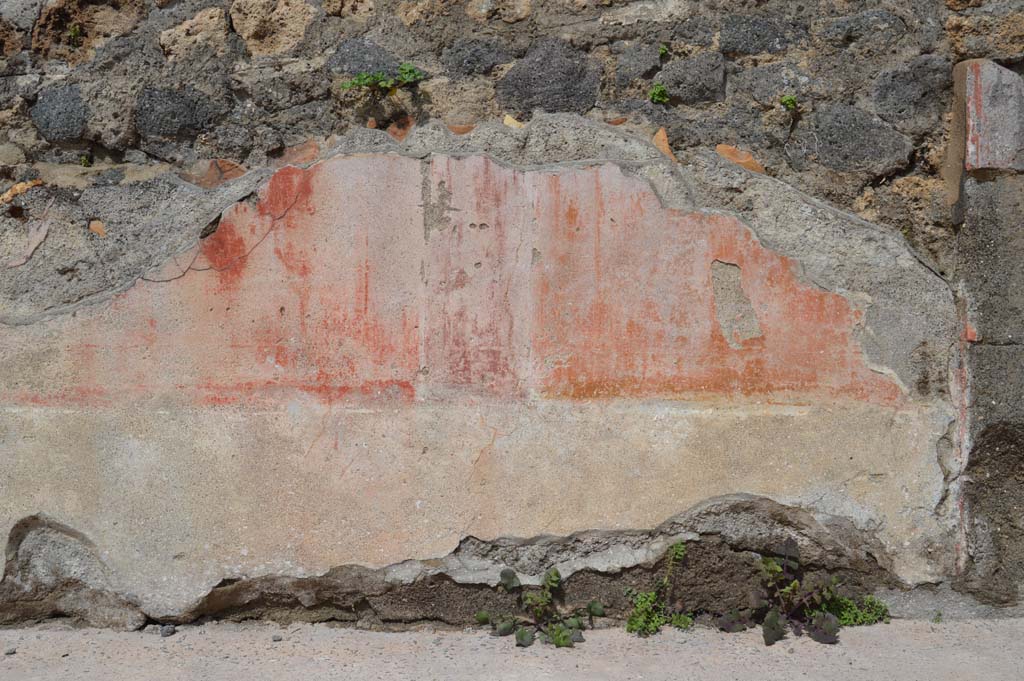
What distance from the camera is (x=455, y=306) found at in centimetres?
265

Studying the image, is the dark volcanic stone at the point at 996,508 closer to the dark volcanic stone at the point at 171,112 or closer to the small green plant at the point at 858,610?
the small green plant at the point at 858,610

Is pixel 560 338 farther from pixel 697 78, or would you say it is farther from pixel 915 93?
pixel 915 93

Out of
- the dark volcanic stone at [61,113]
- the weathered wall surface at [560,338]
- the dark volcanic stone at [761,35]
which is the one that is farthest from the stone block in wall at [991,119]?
the dark volcanic stone at [61,113]

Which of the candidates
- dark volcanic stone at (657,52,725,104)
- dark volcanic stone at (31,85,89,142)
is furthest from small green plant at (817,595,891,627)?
dark volcanic stone at (31,85,89,142)

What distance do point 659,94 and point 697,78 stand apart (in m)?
0.13

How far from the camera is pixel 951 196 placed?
2.64 m

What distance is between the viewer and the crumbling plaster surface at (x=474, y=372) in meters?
2.59

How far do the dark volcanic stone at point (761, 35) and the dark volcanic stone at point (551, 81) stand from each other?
1.38 ft

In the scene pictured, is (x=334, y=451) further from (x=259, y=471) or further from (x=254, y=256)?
(x=254, y=256)

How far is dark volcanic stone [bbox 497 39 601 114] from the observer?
2709mm

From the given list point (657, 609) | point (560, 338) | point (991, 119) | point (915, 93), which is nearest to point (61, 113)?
point (560, 338)

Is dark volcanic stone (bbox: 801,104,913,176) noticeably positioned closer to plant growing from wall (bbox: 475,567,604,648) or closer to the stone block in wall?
the stone block in wall

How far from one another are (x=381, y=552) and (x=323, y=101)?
55.7 inches

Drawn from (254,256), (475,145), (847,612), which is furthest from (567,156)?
(847,612)
